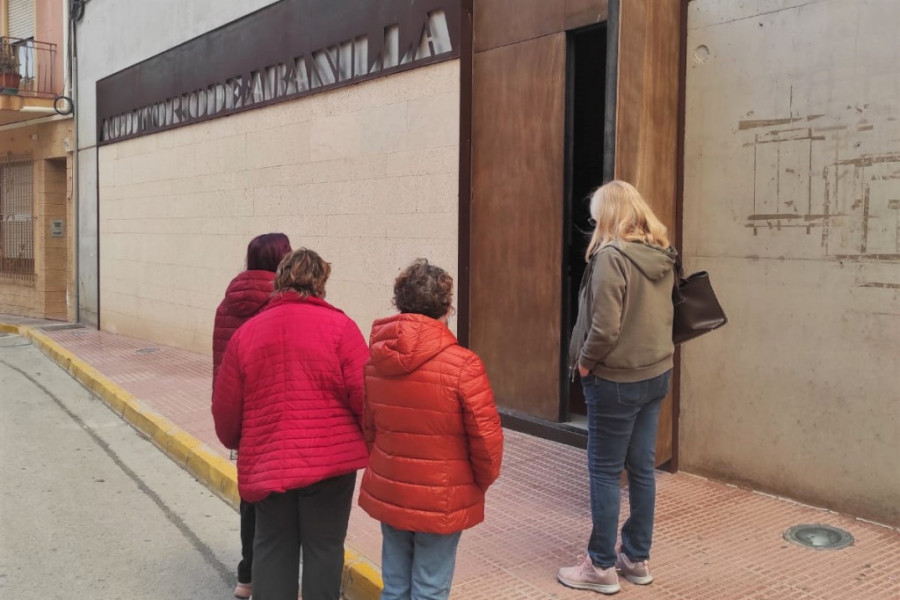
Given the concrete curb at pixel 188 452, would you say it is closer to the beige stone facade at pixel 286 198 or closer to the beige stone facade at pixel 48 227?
the beige stone facade at pixel 286 198

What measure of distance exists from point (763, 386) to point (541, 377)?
2.03 m

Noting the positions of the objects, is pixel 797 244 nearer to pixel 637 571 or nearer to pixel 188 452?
pixel 637 571

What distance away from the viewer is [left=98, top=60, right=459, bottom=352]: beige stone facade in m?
7.52

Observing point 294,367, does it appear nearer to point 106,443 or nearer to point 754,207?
point 754,207

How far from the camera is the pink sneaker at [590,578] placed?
3.77 metres

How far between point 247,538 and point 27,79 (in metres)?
→ 15.0

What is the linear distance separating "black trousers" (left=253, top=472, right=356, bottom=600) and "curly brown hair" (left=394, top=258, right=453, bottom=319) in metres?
0.79

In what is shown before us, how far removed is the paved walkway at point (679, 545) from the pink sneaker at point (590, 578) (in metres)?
0.04

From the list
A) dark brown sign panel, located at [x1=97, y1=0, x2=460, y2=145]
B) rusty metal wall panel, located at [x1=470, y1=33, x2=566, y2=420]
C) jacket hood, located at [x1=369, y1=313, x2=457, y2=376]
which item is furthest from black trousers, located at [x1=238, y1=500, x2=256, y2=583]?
dark brown sign panel, located at [x1=97, y1=0, x2=460, y2=145]

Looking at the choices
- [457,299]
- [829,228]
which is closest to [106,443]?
[457,299]

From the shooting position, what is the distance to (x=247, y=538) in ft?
13.1

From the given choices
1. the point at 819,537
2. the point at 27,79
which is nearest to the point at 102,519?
the point at 819,537

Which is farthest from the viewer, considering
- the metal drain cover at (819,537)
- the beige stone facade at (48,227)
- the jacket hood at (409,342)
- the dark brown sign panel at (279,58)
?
the beige stone facade at (48,227)

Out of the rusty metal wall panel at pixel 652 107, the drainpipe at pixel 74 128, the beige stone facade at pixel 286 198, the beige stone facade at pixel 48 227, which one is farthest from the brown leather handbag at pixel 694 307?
the beige stone facade at pixel 48 227
